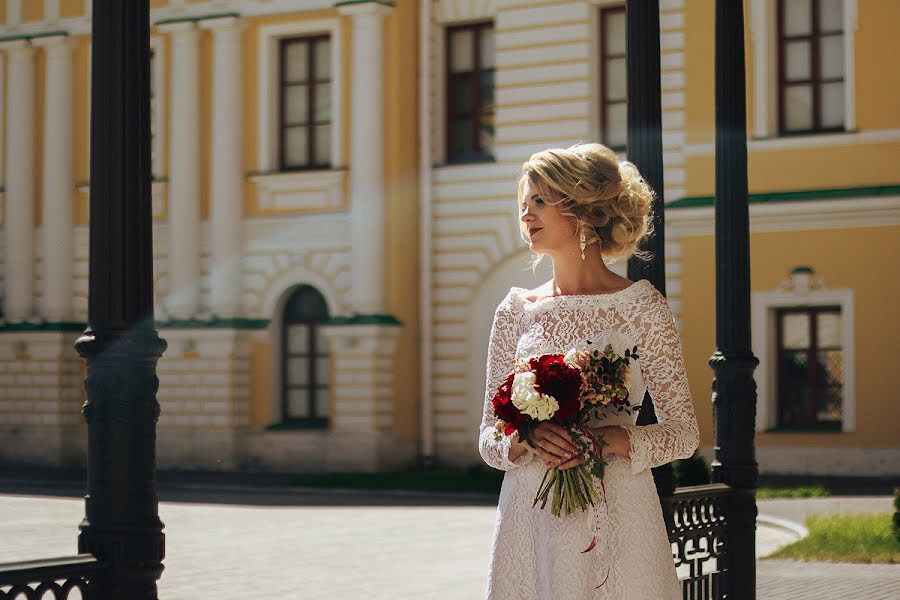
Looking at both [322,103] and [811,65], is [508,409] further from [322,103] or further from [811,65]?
[322,103]

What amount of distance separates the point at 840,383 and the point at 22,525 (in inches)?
489

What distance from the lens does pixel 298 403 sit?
2870 cm

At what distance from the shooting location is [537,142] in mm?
27094

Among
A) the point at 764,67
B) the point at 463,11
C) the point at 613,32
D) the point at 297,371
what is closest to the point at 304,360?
the point at 297,371

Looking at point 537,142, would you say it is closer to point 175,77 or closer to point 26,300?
point 175,77

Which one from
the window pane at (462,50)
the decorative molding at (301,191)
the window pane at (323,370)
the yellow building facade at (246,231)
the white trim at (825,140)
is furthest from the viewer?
the window pane at (323,370)

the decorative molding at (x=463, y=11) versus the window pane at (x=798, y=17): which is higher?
the decorative molding at (x=463, y=11)

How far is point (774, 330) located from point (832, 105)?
3525 millimetres

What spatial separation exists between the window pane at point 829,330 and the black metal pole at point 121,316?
2030 centimetres

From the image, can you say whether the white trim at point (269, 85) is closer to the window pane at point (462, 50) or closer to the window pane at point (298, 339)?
the window pane at point (462, 50)

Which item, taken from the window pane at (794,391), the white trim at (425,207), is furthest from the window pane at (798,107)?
the white trim at (425,207)

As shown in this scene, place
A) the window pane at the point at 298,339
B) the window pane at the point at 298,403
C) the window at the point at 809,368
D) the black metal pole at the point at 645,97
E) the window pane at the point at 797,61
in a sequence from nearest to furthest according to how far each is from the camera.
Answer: the black metal pole at the point at 645,97 → the window at the point at 809,368 → the window pane at the point at 797,61 → the window pane at the point at 298,403 → the window pane at the point at 298,339

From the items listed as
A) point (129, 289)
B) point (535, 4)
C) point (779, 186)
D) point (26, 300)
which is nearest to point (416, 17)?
point (535, 4)

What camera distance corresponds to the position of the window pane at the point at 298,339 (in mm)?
28734
